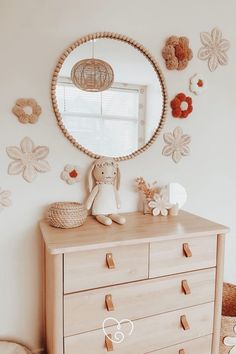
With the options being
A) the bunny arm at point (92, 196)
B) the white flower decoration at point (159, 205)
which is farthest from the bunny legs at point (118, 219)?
the white flower decoration at point (159, 205)

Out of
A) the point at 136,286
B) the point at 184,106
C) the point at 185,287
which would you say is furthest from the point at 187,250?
the point at 184,106

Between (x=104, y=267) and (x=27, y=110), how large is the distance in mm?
789

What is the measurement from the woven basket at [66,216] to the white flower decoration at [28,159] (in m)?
0.22

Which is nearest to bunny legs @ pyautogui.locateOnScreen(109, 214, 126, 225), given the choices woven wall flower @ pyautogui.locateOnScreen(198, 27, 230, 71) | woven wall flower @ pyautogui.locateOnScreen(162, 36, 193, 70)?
woven wall flower @ pyautogui.locateOnScreen(162, 36, 193, 70)

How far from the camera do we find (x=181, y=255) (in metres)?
1.38

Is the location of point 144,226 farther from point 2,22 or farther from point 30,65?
point 2,22

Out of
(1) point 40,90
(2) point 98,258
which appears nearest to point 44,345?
(2) point 98,258

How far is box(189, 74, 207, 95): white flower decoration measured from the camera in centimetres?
178

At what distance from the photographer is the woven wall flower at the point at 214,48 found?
5.91 ft

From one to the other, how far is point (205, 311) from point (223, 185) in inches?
32.2

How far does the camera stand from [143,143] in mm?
1690

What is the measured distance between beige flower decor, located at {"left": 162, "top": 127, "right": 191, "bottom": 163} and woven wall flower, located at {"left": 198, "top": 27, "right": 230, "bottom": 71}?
44 cm

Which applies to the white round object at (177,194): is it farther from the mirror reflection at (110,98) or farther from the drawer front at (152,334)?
the drawer front at (152,334)

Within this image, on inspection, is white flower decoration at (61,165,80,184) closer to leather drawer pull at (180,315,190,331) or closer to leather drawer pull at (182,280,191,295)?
leather drawer pull at (182,280,191,295)
